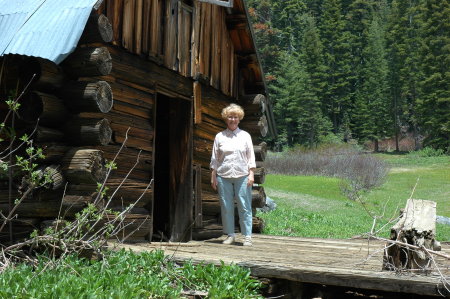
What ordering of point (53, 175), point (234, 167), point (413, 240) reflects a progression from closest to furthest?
point (413, 240) → point (53, 175) → point (234, 167)

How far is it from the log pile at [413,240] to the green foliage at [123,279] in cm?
154

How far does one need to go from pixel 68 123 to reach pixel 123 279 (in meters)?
2.85

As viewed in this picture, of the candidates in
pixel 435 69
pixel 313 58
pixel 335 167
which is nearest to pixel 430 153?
pixel 435 69

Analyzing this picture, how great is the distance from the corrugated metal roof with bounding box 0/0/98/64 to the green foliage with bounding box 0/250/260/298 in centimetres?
256

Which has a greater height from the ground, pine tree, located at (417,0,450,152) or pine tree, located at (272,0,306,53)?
pine tree, located at (272,0,306,53)

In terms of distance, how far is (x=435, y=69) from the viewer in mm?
63062

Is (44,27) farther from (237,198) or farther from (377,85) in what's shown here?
(377,85)

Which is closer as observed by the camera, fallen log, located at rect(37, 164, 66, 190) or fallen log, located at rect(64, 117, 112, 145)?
fallen log, located at rect(37, 164, 66, 190)

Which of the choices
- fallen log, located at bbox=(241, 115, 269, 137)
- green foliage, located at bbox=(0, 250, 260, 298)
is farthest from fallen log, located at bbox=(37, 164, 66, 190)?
fallen log, located at bbox=(241, 115, 269, 137)

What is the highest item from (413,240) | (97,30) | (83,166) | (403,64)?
(403,64)

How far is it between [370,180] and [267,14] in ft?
176

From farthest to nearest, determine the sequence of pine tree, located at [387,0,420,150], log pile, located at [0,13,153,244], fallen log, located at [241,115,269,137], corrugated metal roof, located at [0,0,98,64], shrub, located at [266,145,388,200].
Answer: pine tree, located at [387,0,420,150]
shrub, located at [266,145,388,200]
fallen log, located at [241,115,269,137]
log pile, located at [0,13,153,244]
corrugated metal roof, located at [0,0,98,64]

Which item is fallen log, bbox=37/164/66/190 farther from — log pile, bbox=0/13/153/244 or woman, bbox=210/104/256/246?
woman, bbox=210/104/256/246

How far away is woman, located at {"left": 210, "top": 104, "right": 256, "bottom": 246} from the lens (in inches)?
365
